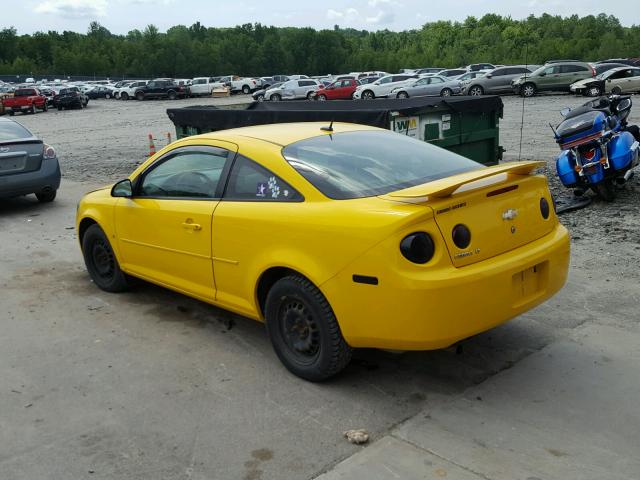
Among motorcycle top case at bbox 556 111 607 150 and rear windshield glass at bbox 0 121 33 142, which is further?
rear windshield glass at bbox 0 121 33 142

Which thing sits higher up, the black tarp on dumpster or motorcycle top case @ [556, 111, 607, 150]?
the black tarp on dumpster

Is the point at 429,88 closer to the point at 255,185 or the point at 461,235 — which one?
the point at 255,185

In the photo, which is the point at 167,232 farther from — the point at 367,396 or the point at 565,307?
the point at 565,307

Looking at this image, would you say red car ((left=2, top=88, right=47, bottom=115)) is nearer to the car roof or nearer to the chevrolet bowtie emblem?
the car roof

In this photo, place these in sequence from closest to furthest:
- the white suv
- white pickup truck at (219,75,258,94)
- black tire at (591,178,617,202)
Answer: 1. black tire at (591,178,617,202)
2. the white suv
3. white pickup truck at (219,75,258,94)

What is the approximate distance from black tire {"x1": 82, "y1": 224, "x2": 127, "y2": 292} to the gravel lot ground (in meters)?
0.12

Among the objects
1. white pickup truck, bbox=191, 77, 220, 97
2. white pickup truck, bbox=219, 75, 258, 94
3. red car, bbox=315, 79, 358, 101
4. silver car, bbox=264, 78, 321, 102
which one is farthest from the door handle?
white pickup truck, bbox=219, 75, 258, 94

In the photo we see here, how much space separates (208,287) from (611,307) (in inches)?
125

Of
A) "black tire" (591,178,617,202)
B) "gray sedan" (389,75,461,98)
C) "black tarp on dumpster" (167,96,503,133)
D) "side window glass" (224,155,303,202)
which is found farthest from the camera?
"gray sedan" (389,75,461,98)

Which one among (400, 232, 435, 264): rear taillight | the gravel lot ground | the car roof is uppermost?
the car roof

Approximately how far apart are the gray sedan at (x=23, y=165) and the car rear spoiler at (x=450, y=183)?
26.1 feet

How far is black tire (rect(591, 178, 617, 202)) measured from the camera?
8.78 metres

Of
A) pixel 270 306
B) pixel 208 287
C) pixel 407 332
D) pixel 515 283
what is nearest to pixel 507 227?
pixel 515 283

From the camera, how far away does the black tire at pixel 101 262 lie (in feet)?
20.4
